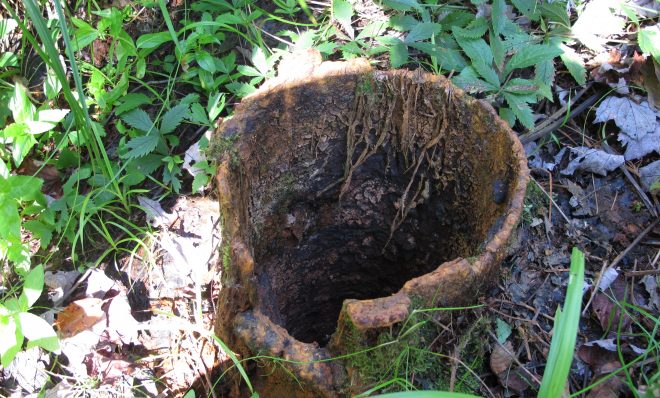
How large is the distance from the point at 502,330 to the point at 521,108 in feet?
2.94

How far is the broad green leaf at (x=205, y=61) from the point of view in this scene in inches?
99.3

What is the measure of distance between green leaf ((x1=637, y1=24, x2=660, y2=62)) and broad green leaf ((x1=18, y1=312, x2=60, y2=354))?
8.43 feet

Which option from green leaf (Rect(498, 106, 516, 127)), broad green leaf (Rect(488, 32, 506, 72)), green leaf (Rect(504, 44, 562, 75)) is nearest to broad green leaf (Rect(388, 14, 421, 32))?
broad green leaf (Rect(488, 32, 506, 72))

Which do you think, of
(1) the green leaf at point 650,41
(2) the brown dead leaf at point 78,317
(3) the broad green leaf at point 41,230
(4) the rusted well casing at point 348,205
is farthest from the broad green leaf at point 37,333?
(1) the green leaf at point 650,41

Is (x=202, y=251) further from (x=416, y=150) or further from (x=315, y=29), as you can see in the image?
(x=315, y=29)

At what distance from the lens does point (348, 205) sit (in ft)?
7.71

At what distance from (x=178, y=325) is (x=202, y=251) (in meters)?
0.35

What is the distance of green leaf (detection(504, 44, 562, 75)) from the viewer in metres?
2.33

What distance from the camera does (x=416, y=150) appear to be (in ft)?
6.84

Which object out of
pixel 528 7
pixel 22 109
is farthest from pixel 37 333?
pixel 528 7

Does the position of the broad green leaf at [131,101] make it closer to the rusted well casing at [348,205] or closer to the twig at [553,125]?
the rusted well casing at [348,205]

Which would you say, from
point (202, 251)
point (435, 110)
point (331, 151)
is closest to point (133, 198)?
point (202, 251)

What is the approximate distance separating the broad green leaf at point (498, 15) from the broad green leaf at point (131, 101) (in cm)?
156

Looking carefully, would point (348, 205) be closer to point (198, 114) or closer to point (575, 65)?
point (198, 114)
